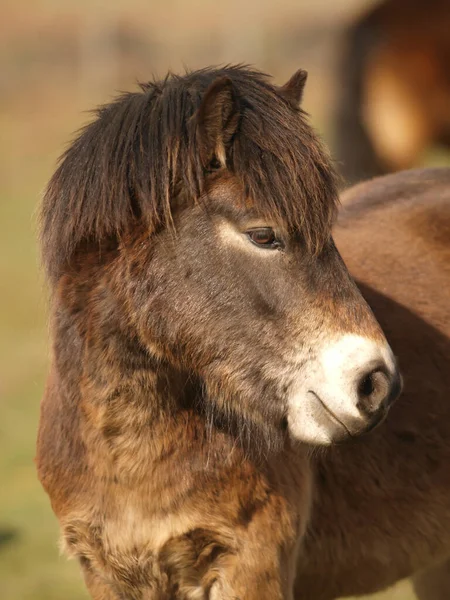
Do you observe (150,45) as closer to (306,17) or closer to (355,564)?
(306,17)

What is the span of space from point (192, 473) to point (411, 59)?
9.34 meters

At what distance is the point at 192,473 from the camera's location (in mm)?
3143

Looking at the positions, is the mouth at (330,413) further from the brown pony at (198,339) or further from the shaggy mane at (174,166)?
the shaggy mane at (174,166)

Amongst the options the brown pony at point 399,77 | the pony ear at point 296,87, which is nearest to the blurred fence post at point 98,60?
the brown pony at point 399,77

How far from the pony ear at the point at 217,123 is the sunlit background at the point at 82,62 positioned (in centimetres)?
644

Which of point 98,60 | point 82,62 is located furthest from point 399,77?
point 82,62

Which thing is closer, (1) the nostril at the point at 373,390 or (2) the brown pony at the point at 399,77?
(1) the nostril at the point at 373,390

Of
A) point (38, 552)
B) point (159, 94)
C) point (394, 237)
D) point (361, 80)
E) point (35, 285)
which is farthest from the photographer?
point (35, 285)

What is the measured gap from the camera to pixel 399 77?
451 inches

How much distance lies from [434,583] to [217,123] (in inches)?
110

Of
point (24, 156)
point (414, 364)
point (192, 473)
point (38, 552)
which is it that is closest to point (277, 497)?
point (192, 473)

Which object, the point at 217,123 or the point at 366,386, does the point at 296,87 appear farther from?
the point at 366,386

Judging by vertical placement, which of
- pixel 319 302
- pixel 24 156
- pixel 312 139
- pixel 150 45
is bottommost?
pixel 24 156

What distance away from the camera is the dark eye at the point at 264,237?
2848 millimetres
